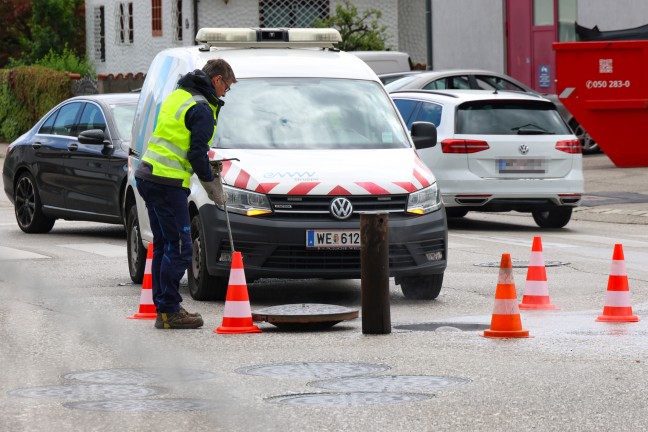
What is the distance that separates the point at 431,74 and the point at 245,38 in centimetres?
1208

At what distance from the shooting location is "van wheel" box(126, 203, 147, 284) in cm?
1320

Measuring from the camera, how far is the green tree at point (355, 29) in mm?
40375

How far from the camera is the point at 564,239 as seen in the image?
1748cm

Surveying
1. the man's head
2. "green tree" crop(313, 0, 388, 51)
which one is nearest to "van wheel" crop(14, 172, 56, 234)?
the man's head

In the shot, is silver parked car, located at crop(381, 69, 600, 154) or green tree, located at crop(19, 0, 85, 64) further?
green tree, located at crop(19, 0, 85, 64)

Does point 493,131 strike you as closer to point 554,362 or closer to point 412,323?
point 412,323

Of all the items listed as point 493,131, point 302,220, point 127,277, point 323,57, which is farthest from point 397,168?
point 493,131

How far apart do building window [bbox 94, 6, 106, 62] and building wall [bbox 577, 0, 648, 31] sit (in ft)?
76.6

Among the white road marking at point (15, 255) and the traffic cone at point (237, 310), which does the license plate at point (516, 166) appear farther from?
the traffic cone at point (237, 310)

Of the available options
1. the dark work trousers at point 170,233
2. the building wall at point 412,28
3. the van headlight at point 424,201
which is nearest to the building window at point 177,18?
the building wall at point 412,28

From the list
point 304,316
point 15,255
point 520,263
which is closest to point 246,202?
point 304,316

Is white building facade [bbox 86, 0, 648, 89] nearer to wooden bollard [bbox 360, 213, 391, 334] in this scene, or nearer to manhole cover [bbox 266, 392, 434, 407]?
wooden bollard [bbox 360, 213, 391, 334]

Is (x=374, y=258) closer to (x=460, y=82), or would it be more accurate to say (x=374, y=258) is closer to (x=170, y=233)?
(x=170, y=233)

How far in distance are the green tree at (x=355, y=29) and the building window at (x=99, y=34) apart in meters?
12.5
